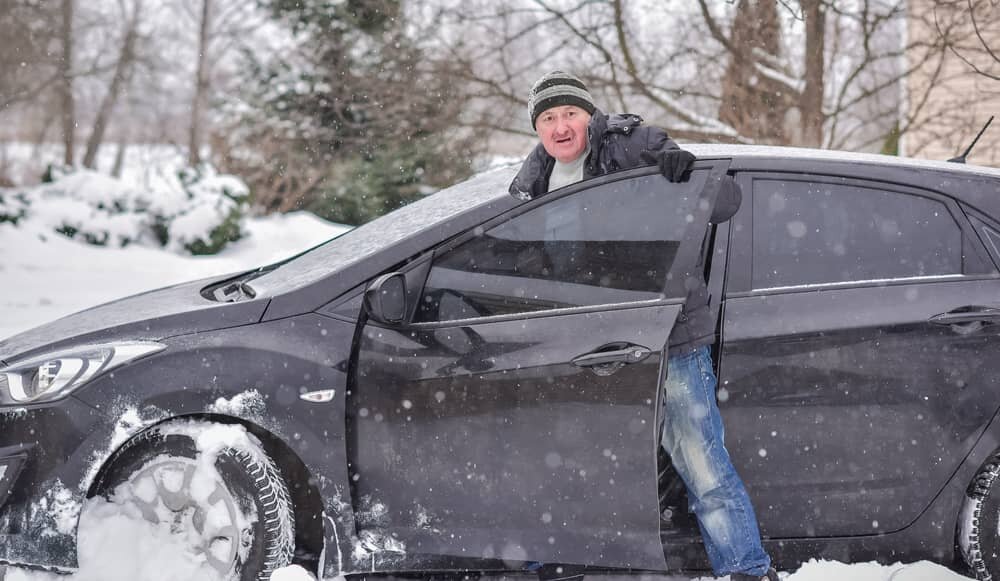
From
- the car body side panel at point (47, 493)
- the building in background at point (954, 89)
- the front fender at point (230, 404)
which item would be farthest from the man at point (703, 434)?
the building in background at point (954, 89)

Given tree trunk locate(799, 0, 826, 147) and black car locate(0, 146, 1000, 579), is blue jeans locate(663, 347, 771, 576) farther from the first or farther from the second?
tree trunk locate(799, 0, 826, 147)

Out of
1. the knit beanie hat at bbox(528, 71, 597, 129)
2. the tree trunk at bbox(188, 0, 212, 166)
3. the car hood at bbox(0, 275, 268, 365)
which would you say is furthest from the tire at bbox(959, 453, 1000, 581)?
the tree trunk at bbox(188, 0, 212, 166)

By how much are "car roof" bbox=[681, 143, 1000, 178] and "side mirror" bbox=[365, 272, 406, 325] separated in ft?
3.76

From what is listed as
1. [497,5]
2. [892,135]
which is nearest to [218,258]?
[497,5]

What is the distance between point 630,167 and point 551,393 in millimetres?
818

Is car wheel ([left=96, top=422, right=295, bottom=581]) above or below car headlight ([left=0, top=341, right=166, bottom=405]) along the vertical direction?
below

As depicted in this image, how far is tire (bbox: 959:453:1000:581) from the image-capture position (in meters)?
2.89

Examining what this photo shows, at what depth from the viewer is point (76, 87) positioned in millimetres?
24625

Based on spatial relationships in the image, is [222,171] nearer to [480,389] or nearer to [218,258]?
[218,258]

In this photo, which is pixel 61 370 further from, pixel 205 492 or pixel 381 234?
pixel 381 234

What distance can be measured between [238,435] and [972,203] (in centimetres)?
258

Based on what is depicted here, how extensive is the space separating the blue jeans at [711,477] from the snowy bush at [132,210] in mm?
10209

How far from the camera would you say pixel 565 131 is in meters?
3.30

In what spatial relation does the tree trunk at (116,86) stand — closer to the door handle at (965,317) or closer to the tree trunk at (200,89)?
the tree trunk at (200,89)
